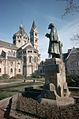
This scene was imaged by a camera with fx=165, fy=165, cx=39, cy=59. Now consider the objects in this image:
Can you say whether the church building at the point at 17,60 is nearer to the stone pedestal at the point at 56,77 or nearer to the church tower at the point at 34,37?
the church tower at the point at 34,37

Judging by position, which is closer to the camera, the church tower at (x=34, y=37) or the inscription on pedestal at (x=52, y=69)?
the inscription on pedestal at (x=52, y=69)

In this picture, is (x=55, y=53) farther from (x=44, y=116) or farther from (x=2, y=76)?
(x=2, y=76)

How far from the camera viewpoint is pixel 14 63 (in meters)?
68.2

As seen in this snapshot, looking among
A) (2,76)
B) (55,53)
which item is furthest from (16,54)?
(55,53)

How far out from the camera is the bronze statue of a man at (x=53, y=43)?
14670mm

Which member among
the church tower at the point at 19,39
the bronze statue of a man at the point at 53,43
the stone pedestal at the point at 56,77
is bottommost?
the stone pedestal at the point at 56,77

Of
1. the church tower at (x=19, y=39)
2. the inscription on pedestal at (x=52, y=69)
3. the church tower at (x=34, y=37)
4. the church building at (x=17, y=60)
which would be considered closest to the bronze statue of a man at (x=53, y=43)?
the inscription on pedestal at (x=52, y=69)

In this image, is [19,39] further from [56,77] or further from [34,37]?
[56,77]

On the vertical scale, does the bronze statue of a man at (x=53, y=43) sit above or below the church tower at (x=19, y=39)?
below

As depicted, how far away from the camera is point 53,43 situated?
14898 mm

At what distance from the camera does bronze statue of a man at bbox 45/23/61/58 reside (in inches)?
578

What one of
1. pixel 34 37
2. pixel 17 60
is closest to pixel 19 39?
pixel 34 37

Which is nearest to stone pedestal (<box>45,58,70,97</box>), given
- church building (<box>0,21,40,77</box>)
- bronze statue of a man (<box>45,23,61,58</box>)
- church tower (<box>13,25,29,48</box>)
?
bronze statue of a man (<box>45,23,61,58</box>)

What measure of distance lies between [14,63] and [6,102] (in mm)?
54684
